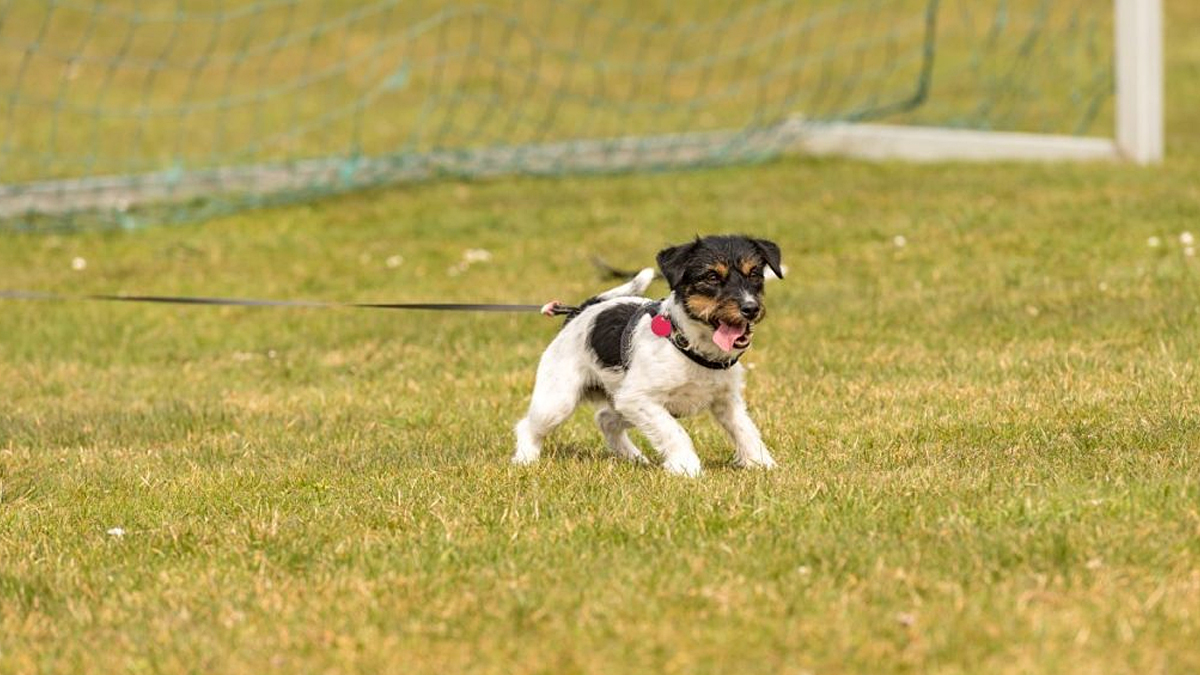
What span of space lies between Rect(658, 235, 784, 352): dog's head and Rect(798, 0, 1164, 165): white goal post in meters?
8.99

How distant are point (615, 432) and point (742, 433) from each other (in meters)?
0.72

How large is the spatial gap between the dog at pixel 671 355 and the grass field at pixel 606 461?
0.19m

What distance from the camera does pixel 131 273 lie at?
43.2ft

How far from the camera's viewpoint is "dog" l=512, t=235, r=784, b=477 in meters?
6.68

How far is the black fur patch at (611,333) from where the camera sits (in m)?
7.12

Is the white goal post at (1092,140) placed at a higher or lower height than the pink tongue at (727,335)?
lower

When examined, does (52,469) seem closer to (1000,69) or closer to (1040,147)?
(1040,147)

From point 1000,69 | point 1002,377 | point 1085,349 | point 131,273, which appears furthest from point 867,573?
point 1000,69

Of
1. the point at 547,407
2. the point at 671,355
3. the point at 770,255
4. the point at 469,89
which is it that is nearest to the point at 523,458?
the point at 547,407

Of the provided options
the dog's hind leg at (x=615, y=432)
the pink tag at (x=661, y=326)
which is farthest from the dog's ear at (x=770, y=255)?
the dog's hind leg at (x=615, y=432)

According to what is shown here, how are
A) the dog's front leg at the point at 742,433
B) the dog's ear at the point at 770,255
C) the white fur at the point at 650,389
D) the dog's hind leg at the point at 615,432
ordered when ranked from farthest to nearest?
the dog's hind leg at the point at 615,432
the dog's front leg at the point at 742,433
the white fur at the point at 650,389
the dog's ear at the point at 770,255

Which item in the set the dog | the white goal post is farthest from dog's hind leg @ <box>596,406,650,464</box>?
the white goal post

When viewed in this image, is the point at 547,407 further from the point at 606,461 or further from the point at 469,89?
the point at 469,89

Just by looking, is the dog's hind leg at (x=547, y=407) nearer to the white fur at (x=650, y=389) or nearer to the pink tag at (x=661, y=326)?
the white fur at (x=650, y=389)
